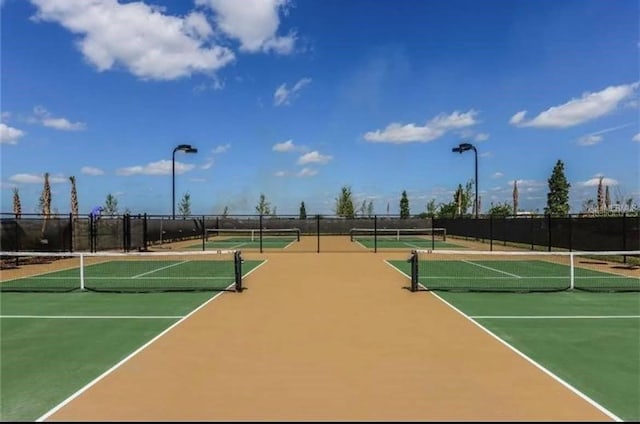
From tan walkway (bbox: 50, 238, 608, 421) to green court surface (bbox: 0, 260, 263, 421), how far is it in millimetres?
372

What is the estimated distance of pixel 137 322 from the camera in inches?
334

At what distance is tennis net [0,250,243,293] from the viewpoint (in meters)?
12.5

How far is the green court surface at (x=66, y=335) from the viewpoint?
5144 millimetres

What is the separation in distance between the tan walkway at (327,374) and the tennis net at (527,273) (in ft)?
12.5

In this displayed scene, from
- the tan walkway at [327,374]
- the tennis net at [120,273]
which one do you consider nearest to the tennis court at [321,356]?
the tan walkway at [327,374]

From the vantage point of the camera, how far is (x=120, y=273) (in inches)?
635

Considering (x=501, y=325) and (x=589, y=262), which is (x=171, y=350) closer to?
(x=501, y=325)

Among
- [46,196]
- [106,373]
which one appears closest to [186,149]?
[46,196]

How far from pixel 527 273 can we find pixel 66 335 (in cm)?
1379

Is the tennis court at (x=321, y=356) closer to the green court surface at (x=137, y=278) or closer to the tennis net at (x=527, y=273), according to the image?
the tennis net at (x=527, y=273)

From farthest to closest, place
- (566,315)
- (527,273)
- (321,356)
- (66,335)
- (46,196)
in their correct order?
1. (46,196)
2. (527,273)
3. (566,315)
4. (66,335)
5. (321,356)

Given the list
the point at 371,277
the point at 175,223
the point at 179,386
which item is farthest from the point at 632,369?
the point at 175,223

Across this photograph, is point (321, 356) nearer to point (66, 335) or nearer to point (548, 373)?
point (548, 373)

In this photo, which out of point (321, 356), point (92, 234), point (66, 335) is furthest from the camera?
point (92, 234)
